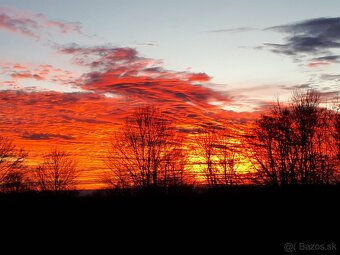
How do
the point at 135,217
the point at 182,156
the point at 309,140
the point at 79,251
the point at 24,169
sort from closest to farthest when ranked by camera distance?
the point at 79,251 < the point at 135,217 < the point at 309,140 < the point at 182,156 < the point at 24,169

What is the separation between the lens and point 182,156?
48156 millimetres

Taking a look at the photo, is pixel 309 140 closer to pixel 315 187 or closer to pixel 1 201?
pixel 315 187

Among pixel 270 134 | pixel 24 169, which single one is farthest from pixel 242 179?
pixel 24 169

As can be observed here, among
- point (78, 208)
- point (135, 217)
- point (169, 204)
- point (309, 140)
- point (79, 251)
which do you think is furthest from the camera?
point (309, 140)

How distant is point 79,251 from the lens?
2144 cm

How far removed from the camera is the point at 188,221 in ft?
93.9

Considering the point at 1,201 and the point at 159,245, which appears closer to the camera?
the point at 159,245

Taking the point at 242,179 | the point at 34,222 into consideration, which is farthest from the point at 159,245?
the point at 242,179

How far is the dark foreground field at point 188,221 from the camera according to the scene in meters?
22.4

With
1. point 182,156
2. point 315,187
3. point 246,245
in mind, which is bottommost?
point 246,245

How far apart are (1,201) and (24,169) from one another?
83.8 ft

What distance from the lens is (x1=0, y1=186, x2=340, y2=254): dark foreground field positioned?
22.4 m

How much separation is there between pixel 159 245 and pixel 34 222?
1285 cm

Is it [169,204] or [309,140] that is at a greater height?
[309,140]
